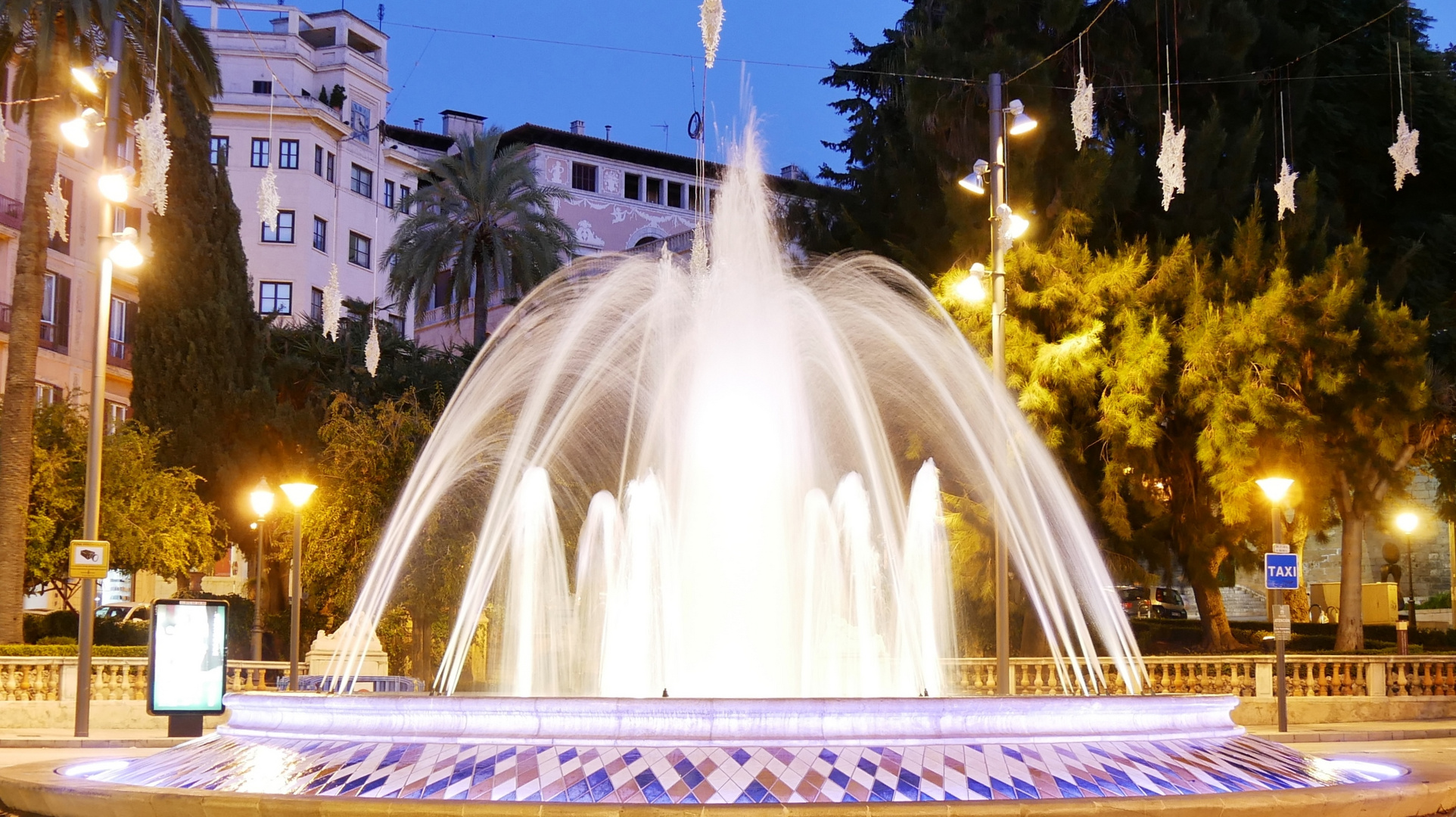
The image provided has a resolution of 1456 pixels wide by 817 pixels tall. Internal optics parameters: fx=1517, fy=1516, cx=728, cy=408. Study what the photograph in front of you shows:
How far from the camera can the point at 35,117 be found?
2859 cm

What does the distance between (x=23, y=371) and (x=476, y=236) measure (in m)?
26.8

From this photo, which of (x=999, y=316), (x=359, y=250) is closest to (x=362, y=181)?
(x=359, y=250)

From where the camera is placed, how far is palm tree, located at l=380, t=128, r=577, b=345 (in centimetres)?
5247

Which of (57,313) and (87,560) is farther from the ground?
(57,313)

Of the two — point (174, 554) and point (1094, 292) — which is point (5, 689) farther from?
point (1094, 292)

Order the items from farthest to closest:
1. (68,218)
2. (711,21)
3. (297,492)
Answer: (68,218)
(297,492)
(711,21)

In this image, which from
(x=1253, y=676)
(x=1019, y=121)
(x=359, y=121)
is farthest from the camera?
(x=359, y=121)

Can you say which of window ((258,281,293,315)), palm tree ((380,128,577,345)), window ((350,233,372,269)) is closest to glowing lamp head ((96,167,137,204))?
palm tree ((380,128,577,345))

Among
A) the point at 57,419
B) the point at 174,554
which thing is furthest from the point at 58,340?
the point at 174,554

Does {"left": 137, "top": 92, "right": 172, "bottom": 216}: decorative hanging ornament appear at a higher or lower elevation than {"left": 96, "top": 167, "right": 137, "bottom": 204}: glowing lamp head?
higher

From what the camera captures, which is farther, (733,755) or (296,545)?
(296,545)

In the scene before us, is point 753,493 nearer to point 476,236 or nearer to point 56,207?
point 56,207

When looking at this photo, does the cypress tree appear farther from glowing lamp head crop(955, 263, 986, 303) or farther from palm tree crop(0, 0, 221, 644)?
glowing lamp head crop(955, 263, 986, 303)

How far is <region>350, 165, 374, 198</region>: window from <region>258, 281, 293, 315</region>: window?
6174 millimetres
